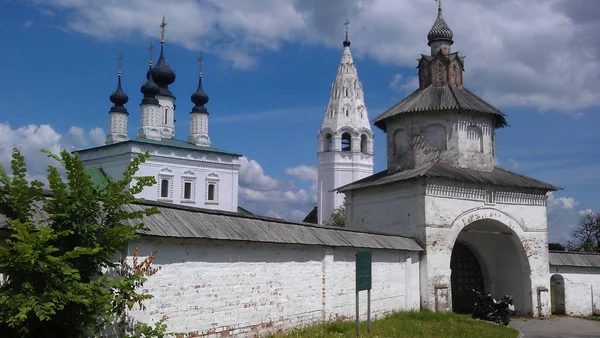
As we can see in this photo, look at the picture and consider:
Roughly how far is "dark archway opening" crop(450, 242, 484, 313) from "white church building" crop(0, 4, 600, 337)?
0.04 metres

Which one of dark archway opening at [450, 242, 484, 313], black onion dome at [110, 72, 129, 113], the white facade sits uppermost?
black onion dome at [110, 72, 129, 113]

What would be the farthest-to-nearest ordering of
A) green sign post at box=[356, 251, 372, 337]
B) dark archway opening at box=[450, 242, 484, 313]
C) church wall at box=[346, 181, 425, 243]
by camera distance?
dark archway opening at box=[450, 242, 484, 313] → church wall at box=[346, 181, 425, 243] → green sign post at box=[356, 251, 372, 337]

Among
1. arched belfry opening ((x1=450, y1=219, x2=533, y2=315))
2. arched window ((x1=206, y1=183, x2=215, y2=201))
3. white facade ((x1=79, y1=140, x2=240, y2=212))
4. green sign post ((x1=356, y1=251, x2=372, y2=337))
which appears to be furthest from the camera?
arched window ((x1=206, y1=183, x2=215, y2=201))

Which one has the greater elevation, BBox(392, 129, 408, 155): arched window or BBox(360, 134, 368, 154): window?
BBox(360, 134, 368, 154): window

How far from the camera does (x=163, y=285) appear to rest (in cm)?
855

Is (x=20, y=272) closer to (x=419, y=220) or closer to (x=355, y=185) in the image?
A: (x=419, y=220)

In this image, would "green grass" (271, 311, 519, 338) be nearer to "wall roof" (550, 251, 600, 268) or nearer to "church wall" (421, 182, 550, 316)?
"church wall" (421, 182, 550, 316)

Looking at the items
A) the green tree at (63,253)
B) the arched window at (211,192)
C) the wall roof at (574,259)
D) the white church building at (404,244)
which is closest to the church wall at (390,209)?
the white church building at (404,244)

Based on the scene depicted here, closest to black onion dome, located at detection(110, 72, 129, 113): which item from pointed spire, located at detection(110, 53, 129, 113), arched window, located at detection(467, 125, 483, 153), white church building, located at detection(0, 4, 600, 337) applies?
pointed spire, located at detection(110, 53, 129, 113)

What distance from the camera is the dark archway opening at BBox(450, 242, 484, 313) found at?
19359 millimetres

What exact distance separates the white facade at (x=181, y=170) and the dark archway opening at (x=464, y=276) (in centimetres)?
2361

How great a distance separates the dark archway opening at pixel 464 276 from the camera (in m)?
19.4

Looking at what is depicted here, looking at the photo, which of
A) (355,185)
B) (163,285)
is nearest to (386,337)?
(163,285)

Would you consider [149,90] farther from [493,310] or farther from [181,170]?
[493,310]
